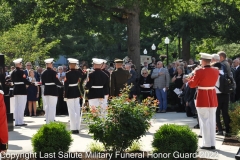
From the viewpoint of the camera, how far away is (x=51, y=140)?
10820 millimetres

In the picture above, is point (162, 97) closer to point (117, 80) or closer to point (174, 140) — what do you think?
point (117, 80)

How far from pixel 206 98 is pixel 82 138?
3.62m

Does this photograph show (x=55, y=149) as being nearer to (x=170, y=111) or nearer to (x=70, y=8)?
(x=170, y=111)

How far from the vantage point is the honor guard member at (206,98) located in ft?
40.2

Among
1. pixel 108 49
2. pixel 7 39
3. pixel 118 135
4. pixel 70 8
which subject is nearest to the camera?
pixel 118 135

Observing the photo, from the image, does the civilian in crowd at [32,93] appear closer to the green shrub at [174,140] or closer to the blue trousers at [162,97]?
the blue trousers at [162,97]

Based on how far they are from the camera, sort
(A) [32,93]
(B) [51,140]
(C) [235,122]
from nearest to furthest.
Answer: (B) [51,140] → (C) [235,122] → (A) [32,93]

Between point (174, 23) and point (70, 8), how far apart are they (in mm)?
10433

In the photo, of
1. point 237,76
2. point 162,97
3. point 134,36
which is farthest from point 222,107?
point 134,36

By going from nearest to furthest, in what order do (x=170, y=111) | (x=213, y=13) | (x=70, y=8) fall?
1. (x=170, y=111)
2. (x=70, y=8)
3. (x=213, y=13)

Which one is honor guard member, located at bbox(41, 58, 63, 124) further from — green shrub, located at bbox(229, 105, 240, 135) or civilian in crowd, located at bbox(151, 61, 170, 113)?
civilian in crowd, located at bbox(151, 61, 170, 113)

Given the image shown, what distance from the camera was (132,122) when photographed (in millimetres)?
10539

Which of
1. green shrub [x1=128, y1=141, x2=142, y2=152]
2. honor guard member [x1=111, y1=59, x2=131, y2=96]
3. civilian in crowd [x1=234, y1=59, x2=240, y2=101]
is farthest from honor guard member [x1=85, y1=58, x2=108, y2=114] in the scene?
civilian in crowd [x1=234, y1=59, x2=240, y2=101]

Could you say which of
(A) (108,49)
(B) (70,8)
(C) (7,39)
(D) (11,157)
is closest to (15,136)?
(D) (11,157)
